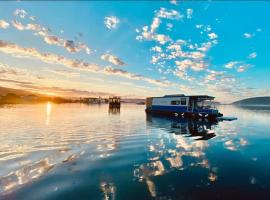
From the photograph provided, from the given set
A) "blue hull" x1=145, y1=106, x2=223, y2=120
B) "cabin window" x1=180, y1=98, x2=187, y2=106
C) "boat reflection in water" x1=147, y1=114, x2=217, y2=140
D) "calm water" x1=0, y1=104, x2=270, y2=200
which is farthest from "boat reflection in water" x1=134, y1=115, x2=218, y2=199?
"cabin window" x1=180, y1=98, x2=187, y2=106

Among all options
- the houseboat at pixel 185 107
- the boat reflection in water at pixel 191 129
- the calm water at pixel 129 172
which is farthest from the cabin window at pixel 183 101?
the calm water at pixel 129 172

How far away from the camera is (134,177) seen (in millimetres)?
9836

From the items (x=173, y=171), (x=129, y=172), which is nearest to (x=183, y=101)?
(x=173, y=171)

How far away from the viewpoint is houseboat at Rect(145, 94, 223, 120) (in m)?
46.8

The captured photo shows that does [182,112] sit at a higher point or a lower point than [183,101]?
lower

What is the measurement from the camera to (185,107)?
49.8 metres

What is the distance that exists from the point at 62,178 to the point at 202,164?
26.7 feet

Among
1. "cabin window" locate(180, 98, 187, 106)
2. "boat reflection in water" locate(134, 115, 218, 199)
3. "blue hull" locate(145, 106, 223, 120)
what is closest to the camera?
"boat reflection in water" locate(134, 115, 218, 199)

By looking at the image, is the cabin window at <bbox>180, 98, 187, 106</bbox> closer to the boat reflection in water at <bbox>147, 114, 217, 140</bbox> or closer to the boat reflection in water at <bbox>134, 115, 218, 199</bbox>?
the boat reflection in water at <bbox>147, 114, 217, 140</bbox>

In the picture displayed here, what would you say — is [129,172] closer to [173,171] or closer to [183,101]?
[173,171]

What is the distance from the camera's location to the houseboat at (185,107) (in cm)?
4684

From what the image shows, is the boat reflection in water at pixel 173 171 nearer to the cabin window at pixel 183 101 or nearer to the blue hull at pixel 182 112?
the blue hull at pixel 182 112

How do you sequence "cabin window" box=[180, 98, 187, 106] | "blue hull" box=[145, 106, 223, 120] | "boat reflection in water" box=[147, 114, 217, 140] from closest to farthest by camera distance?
"boat reflection in water" box=[147, 114, 217, 140] < "blue hull" box=[145, 106, 223, 120] < "cabin window" box=[180, 98, 187, 106]

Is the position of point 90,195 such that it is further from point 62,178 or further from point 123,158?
point 123,158
